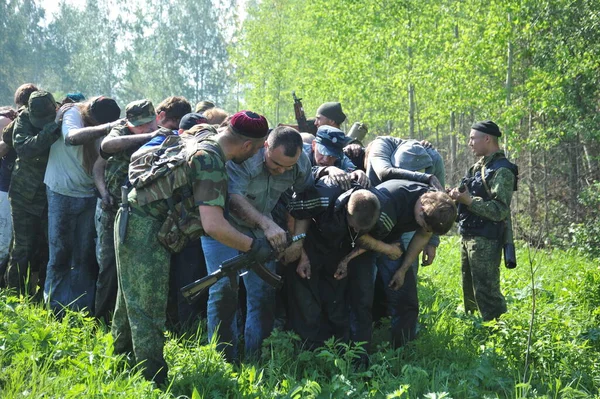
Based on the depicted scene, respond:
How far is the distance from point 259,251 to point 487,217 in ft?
8.86

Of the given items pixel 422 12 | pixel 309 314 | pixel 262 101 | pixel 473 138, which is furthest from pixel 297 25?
pixel 309 314

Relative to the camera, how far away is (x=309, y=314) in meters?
4.38

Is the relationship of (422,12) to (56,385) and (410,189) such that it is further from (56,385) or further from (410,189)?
(56,385)

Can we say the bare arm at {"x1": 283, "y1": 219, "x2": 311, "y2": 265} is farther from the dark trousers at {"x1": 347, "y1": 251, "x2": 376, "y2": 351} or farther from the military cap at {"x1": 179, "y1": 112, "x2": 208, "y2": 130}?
the military cap at {"x1": 179, "y1": 112, "x2": 208, "y2": 130}

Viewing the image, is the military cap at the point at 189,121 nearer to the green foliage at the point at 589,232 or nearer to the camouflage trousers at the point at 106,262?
the camouflage trousers at the point at 106,262

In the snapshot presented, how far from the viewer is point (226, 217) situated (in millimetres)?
3990

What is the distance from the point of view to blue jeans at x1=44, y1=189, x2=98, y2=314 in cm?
501

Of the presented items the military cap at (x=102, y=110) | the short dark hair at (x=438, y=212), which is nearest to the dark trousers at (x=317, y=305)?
the short dark hair at (x=438, y=212)

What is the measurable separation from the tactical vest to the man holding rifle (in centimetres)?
200

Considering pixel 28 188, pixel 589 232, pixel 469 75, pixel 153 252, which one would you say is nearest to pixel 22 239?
pixel 28 188

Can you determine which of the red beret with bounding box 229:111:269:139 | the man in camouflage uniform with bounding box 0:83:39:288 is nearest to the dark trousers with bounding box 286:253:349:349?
the red beret with bounding box 229:111:269:139

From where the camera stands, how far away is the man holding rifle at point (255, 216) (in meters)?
3.94

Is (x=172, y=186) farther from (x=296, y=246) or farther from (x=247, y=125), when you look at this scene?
(x=296, y=246)

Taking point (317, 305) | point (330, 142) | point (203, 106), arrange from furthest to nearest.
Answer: point (203, 106) < point (330, 142) < point (317, 305)
